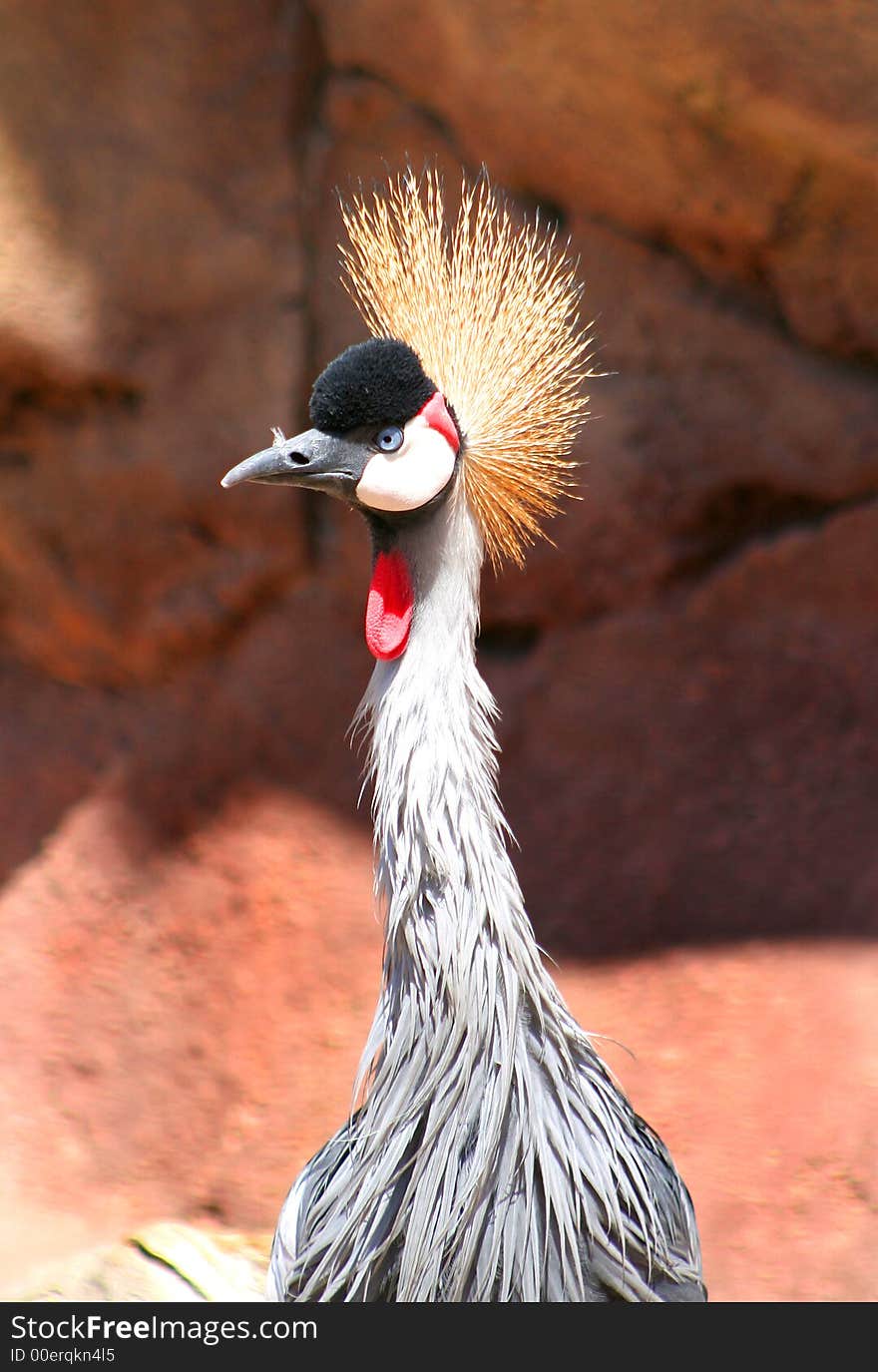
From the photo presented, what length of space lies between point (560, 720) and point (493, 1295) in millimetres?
→ 1538

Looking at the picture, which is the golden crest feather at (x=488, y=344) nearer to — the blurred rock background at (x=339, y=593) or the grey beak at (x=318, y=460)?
the grey beak at (x=318, y=460)

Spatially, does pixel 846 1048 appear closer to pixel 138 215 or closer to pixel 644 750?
pixel 644 750

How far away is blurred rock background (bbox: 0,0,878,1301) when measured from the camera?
91.8 inches

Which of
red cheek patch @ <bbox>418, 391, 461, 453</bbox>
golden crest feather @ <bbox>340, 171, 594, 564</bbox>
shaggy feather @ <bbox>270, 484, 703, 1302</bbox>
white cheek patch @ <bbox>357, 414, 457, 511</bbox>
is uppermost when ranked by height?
golden crest feather @ <bbox>340, 171, 594, 564</bbox>

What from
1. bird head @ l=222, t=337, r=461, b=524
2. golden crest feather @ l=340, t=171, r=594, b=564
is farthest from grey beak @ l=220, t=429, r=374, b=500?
golden crest feather @ l=340, t=171, r=594, b=564

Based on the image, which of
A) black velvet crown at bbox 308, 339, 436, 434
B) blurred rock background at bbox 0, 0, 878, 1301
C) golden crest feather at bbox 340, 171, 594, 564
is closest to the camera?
black velvet crown at bbox 308, 339, 436, 434

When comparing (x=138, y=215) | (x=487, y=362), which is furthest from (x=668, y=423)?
(x=487, y=362)

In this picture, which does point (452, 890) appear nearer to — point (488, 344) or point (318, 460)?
point (318, 460)

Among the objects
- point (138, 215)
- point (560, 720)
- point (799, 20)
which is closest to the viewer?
point (799, 20)

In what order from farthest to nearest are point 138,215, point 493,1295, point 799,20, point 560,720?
1. point 560,720
2. point 138,215
3. point 799,20
4. point 493,1295

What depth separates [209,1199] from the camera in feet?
7.32

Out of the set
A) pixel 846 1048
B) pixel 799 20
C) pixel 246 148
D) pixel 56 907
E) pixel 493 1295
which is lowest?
pixel 493 1295

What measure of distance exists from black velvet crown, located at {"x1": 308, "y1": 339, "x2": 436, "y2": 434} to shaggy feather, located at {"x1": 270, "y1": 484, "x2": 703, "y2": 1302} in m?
0.11

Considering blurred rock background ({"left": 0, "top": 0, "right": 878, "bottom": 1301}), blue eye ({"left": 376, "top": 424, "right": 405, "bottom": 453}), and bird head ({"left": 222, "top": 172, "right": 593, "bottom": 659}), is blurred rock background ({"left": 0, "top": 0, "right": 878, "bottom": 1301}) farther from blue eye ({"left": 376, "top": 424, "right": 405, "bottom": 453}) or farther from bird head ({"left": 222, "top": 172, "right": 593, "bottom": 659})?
blue eye ({"left": 376, "top": 424, "right": 405, "bottom": 453})
